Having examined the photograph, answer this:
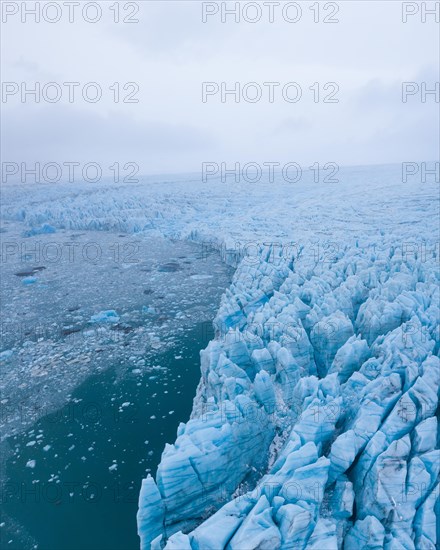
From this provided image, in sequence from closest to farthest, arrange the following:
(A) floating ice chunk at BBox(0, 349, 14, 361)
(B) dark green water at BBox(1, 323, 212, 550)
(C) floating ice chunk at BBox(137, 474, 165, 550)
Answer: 1. (C) floating ice chunk at BBox(137, 474, 165, 550)
2. (B) dark green water at BBox(1, 323, 212, 550)
3. (A) floating ice chunk at BBox(0, 349, 14, 361)

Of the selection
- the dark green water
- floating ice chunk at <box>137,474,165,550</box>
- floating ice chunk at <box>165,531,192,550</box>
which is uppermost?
floating ice chunk at <box>165,531,192,550</box>

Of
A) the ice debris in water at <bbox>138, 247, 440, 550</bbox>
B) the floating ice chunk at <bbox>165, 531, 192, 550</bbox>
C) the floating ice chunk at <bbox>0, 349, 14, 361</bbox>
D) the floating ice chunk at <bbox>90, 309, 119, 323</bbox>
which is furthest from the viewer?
the floating ice chunk at <bbox>90, 309, 119, 323</bbox>

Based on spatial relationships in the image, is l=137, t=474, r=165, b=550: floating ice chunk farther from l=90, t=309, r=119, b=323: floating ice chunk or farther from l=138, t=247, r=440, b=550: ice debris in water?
l=90, t=309, r=119, b=323: floating ice chunk

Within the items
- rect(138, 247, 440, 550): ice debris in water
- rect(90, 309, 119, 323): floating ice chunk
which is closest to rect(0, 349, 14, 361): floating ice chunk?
rect(90, 309, 119, 323): floating ice chunk

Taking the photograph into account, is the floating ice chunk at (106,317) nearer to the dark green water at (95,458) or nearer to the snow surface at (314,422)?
the dark green water at (95,458)

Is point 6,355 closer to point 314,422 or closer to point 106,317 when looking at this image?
point 106,317

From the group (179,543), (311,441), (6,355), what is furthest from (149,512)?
(6,355)

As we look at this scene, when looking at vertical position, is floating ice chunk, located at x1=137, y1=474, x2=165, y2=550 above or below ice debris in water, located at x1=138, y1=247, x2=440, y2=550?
below
